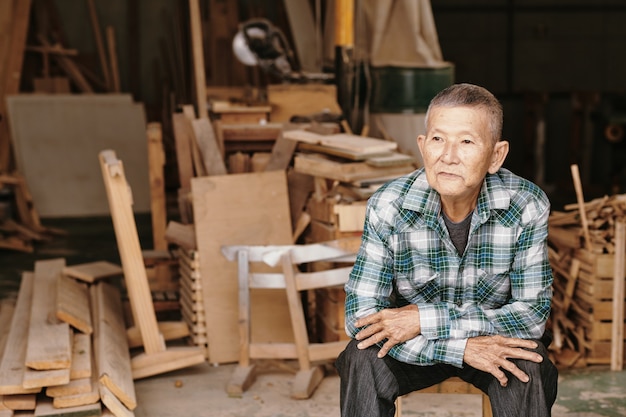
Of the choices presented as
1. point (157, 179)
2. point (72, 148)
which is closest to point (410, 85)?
point (157, 179)

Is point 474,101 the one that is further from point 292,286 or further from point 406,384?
point 292,286

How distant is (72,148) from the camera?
10.2 metres

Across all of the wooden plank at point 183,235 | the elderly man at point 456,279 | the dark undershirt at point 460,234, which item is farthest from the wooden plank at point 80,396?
the dark undershirt at point 460,234

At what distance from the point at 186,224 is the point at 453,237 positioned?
3128mm

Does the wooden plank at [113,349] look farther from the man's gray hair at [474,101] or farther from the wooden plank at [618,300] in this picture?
the wooden plank at [618,300]

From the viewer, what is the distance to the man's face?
9.07 feet

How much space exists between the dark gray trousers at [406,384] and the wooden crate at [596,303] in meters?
2.28

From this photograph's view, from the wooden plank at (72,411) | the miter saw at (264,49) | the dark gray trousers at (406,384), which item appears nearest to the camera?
the dark gray trousers at (406,384)

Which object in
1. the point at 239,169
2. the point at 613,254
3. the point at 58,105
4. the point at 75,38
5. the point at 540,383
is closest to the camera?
the point at 540,383

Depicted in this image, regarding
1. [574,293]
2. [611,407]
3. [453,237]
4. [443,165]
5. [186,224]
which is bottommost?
[611,407]

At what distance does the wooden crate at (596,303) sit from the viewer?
4.97m

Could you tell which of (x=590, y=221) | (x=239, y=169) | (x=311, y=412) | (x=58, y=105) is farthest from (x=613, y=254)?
(x=58, y=105)

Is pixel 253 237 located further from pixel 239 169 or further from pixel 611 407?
pixel 611 407

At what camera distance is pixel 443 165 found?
2785 millimetres
